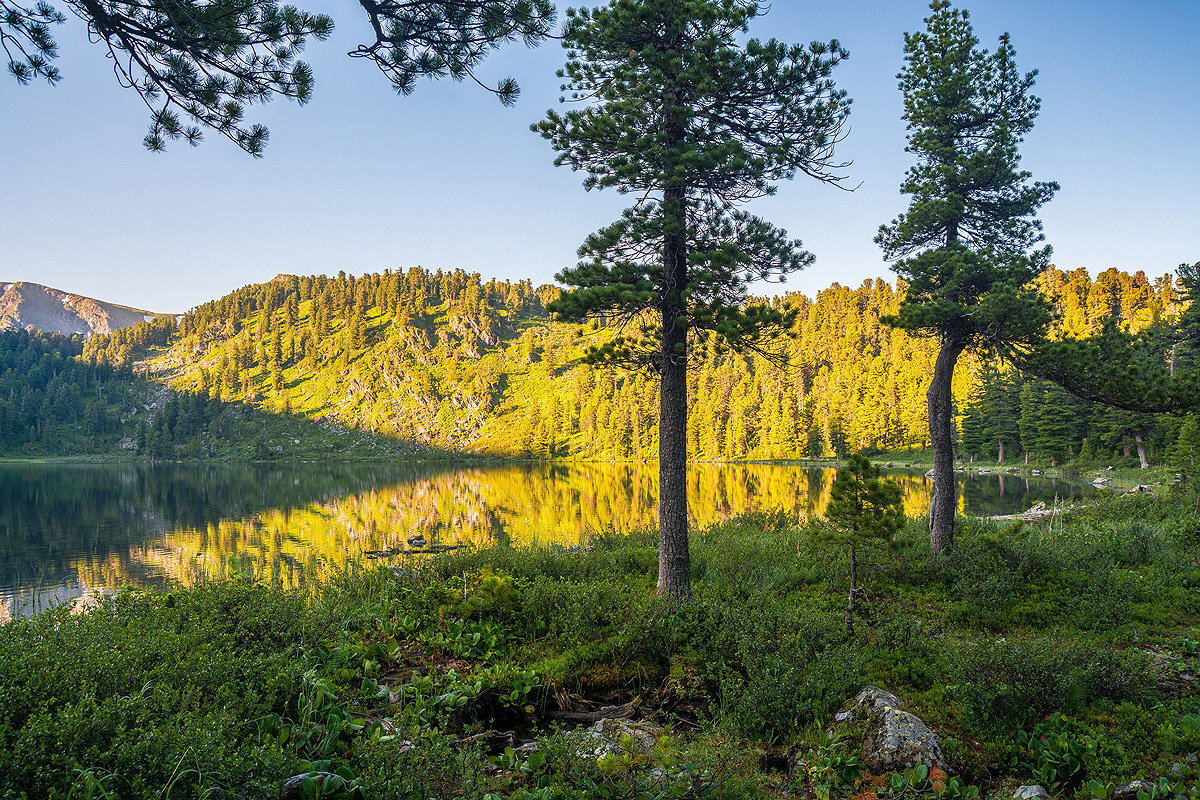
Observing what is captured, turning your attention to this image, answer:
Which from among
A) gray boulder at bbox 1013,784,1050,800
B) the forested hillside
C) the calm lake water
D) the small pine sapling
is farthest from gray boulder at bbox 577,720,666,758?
the calm lake water

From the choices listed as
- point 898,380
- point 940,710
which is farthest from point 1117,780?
point 898,380

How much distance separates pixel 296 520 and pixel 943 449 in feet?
116

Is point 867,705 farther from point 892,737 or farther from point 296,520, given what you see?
point 296,520

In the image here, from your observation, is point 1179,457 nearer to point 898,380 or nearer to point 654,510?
point 654,510

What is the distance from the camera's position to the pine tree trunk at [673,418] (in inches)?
354

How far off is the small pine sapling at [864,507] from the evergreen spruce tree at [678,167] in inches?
94.5

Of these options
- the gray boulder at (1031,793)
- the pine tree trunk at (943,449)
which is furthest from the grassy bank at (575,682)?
the pine tree trunk at (943,449)

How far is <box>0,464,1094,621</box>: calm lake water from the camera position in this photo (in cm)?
2011

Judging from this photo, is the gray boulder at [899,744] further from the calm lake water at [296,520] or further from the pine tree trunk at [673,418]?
the calm lake water at [296,520]

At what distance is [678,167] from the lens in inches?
329

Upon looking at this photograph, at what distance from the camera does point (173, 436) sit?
138m

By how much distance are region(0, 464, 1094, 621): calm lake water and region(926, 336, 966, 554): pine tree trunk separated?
9535mm

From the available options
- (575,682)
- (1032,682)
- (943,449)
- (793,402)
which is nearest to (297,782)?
(575,682)

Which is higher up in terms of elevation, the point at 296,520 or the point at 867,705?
the point at 867,705
